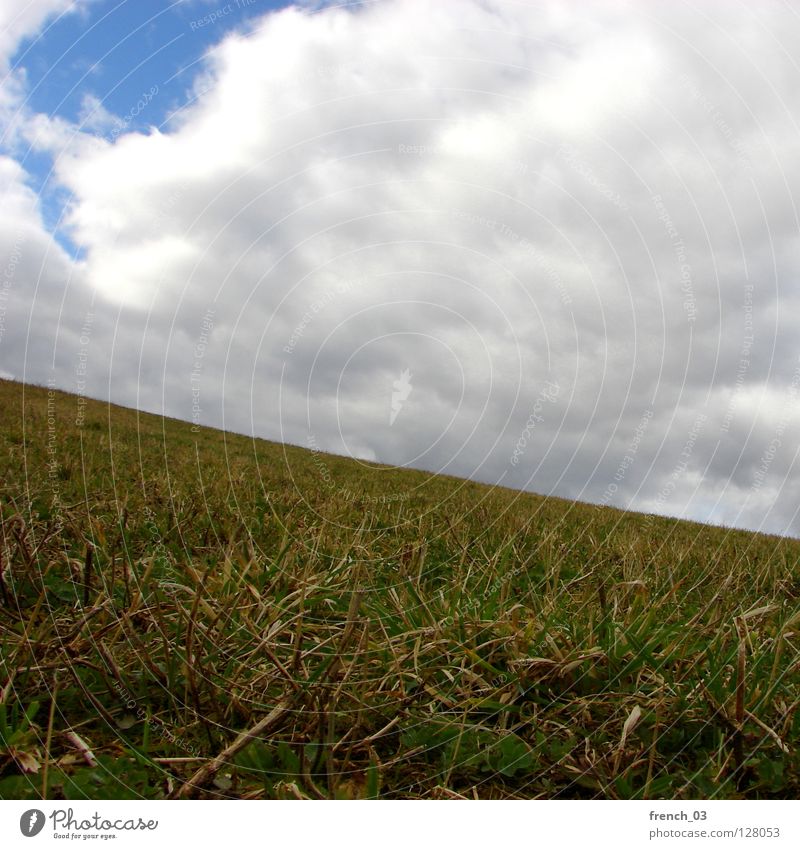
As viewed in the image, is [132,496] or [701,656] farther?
[132,496]

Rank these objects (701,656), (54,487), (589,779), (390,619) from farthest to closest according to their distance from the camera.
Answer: (54,487) → (390,619) → (701,656) → (589,779)

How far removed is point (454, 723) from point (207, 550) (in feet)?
9.92

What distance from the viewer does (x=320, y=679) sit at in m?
2.66

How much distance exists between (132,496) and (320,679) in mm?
4648

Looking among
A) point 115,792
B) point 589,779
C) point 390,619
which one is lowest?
point 115,792

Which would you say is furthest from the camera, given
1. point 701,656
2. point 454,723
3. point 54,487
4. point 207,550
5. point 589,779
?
point 54,487

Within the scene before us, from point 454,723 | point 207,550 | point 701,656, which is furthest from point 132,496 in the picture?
point 701,656

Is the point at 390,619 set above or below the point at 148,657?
above

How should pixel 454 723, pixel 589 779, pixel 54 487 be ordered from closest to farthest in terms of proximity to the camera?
pixel 589 779 → pixel 454 723 → pixel 54 487

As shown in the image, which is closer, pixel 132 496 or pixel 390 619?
pixel 390 619
